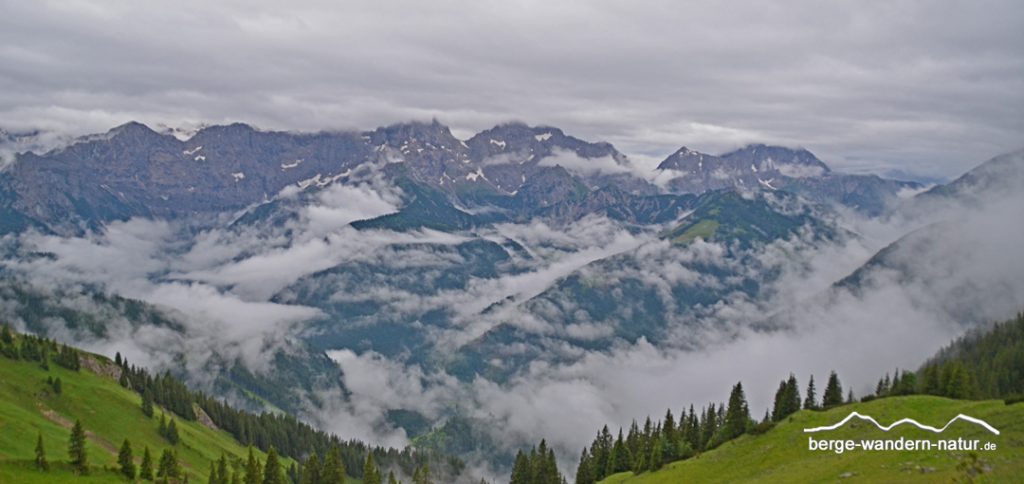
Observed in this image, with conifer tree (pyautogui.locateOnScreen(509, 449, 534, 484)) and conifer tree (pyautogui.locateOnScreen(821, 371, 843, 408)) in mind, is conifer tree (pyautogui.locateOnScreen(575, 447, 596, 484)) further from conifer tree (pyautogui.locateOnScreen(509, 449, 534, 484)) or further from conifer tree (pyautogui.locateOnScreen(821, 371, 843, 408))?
conifer tree (pyautogui.locateOnScreen(821, 371, 843, 408))

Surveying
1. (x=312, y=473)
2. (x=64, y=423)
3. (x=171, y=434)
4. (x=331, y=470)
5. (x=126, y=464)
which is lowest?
(x=171, y=434)

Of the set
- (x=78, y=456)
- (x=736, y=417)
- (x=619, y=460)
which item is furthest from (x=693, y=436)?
(x=78, y=456)

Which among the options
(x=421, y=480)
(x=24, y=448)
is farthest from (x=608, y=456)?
(x=24, y=448)

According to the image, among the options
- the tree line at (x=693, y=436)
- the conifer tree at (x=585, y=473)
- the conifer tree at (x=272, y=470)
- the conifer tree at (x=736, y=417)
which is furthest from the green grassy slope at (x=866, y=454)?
the conifer tree at (x=272, y=470)

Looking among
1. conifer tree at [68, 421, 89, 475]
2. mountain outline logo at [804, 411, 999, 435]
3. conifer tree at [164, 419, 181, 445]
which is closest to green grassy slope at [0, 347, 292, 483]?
conifer tree at [164, 419, 181, 445]

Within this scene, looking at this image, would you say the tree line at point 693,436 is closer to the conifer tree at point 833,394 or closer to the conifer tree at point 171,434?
the conifer tree at point 833,394

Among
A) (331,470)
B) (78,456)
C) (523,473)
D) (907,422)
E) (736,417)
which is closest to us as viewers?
(907,422)

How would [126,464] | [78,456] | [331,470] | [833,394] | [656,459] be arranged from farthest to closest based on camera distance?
[331,470] → [833,394] → [656,459] → [126,464] → [78,456]

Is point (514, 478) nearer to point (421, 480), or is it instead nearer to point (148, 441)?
point (421, 480)

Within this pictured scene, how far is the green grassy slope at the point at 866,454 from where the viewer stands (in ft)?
217

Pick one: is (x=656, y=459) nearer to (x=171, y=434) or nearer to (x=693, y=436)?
(x=693, y=436)

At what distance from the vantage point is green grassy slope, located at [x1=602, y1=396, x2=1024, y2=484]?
66.3 metres

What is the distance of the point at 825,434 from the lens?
4038 inches

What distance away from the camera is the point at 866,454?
7800 centimetres
